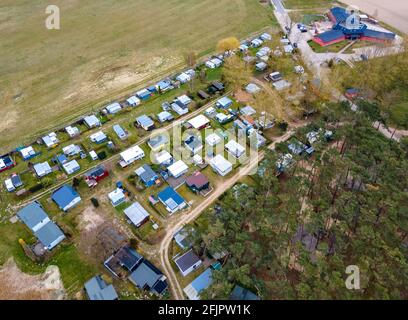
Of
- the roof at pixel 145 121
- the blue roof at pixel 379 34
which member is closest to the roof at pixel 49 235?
the roof at pixel 145 121

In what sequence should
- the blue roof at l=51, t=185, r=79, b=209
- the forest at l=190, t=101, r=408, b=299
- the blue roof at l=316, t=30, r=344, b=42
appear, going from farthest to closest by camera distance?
the blue roof at l=316, t=30, r=344, b=42
the blue roof at l=51, t=185, r=79, b=209
the forest at l=190, t=101, r=408, b=299

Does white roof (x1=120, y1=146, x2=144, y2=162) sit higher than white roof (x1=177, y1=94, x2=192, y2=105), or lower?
lower

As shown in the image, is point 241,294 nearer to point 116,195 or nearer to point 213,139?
point 116,195

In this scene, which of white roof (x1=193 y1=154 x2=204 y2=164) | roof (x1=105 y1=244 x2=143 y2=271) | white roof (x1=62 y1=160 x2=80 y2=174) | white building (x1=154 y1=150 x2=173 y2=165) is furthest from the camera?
white roof (x1=193 y1=154 x2=204 y2=164)

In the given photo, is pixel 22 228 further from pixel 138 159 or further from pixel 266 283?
pixel 266 283

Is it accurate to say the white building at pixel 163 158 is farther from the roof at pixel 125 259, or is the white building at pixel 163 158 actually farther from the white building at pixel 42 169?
the white building at pixel 42 169

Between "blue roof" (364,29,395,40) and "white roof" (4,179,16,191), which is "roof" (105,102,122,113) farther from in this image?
"blue roof" (364,29,395,40)

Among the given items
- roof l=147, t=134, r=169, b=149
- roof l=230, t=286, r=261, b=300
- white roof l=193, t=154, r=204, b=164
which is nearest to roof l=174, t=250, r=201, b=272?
roof l=230, t=286, r=261, b=300

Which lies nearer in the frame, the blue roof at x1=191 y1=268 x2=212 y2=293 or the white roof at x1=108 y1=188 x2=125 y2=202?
the blue roof at x1=191 y1=268 x2=212 y2=293
